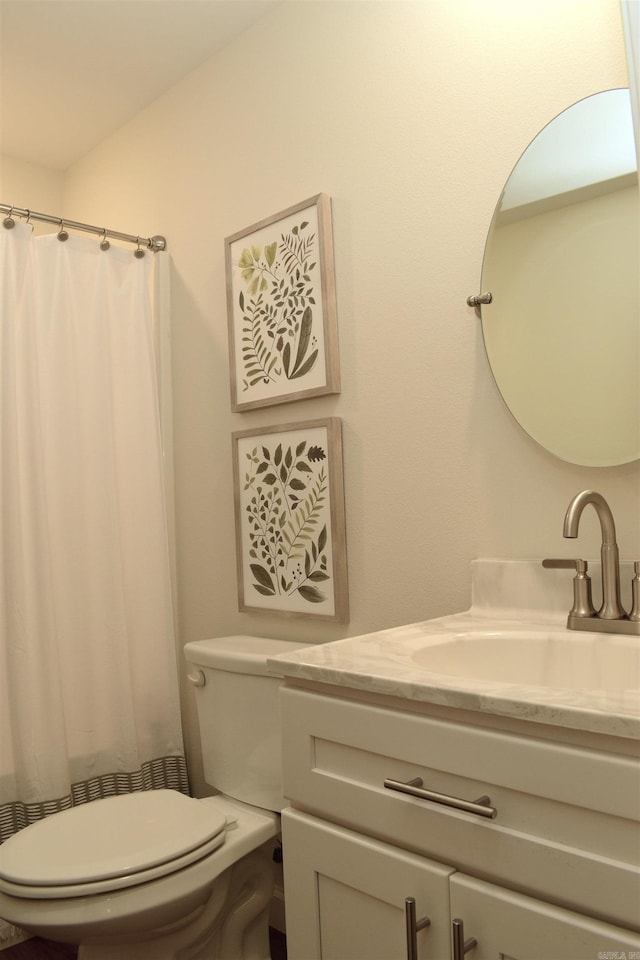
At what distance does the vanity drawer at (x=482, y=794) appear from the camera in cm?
79

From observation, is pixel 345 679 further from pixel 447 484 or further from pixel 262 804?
pixel 262 804

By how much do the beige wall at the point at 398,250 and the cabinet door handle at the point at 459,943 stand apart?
2.24ft

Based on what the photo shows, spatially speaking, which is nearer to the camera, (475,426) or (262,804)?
(475,426)

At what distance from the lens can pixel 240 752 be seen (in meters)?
1.76

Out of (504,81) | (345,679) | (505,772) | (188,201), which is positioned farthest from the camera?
(188,201)

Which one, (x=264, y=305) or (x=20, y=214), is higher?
(x=20, y=214)

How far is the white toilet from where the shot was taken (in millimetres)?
1368

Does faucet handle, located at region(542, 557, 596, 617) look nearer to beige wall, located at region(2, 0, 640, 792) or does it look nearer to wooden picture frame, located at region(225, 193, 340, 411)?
beige wall, located at region(2, 0, 640, 792)

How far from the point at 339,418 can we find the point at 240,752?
0.81 m

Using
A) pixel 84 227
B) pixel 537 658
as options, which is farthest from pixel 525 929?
Answer: pixel 84 227

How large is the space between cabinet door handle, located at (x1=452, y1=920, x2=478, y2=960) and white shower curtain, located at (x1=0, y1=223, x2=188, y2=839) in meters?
1.33

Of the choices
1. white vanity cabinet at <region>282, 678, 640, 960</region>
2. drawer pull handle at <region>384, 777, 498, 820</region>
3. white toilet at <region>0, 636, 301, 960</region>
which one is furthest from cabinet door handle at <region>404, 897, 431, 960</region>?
white toilet at <region>0, 636, 301, 960</region>

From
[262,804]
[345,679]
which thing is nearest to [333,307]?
[345,679]

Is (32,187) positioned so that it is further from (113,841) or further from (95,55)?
A: (113,841)
